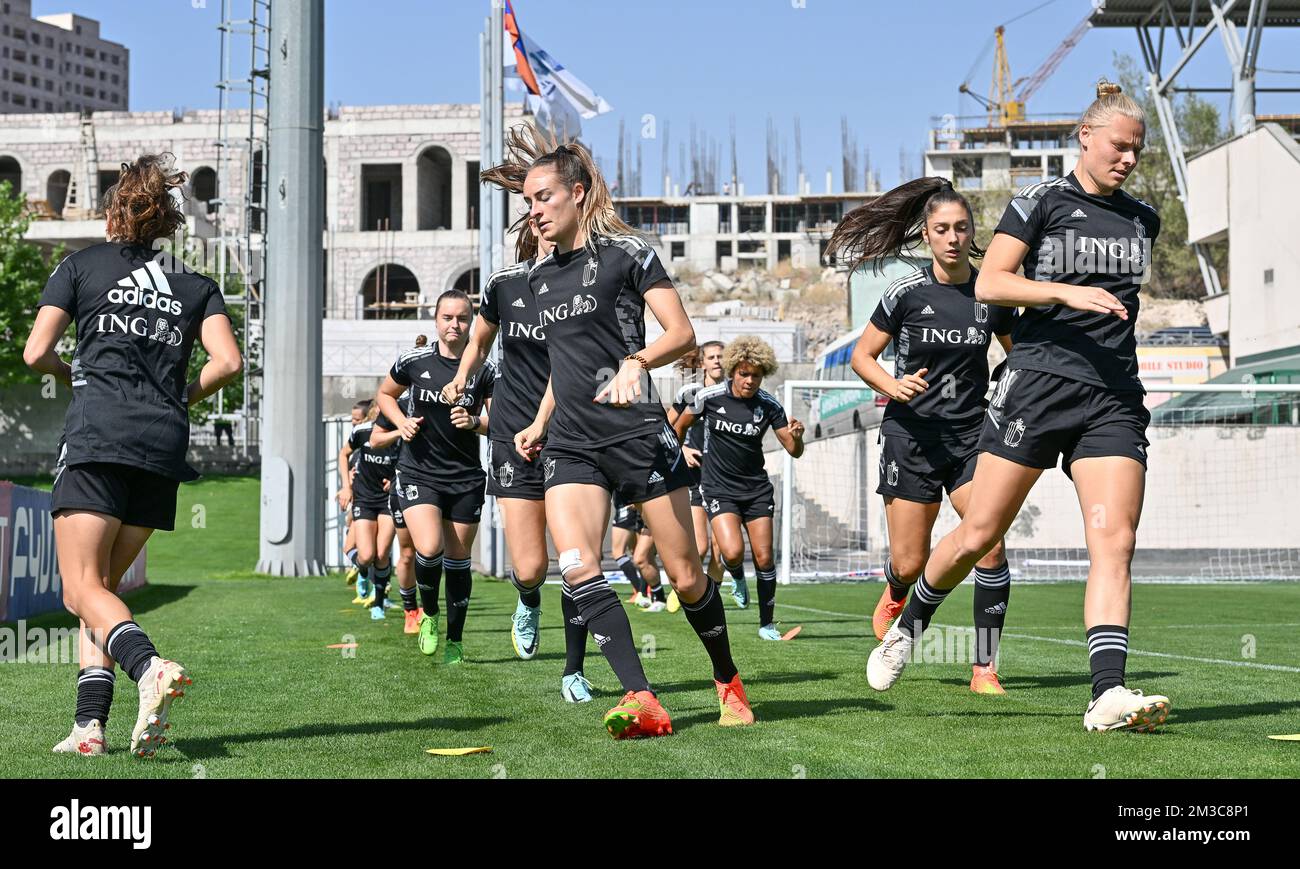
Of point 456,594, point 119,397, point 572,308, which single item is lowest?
point 456,594

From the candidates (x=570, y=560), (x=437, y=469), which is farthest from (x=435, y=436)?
(x=570, y=560)

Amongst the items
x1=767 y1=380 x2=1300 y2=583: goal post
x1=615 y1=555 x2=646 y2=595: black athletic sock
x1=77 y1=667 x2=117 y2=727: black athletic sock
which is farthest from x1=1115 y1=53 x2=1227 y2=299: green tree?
x1=77 y1=667 x2=117 y2=727: black athletic sock

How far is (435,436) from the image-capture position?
995cm

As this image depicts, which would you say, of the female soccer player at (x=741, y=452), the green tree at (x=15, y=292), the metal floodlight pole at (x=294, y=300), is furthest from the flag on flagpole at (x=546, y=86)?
the green tree at (x=15, y=292)

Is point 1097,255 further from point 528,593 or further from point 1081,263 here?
point 528,593

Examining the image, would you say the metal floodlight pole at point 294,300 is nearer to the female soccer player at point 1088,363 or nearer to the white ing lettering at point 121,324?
the white ing lettering at point 121,324

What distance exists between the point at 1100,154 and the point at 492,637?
285 inches

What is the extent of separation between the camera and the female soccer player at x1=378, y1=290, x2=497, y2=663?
9766 millimetres

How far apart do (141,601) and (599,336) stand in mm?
13491

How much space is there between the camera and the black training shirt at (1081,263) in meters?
5.77

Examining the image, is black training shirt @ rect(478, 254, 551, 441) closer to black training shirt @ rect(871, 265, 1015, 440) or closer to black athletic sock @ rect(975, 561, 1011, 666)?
black training shirt @ rect(871, 265, 1015, 440)

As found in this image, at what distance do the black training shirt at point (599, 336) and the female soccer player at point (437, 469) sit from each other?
11.9ft
